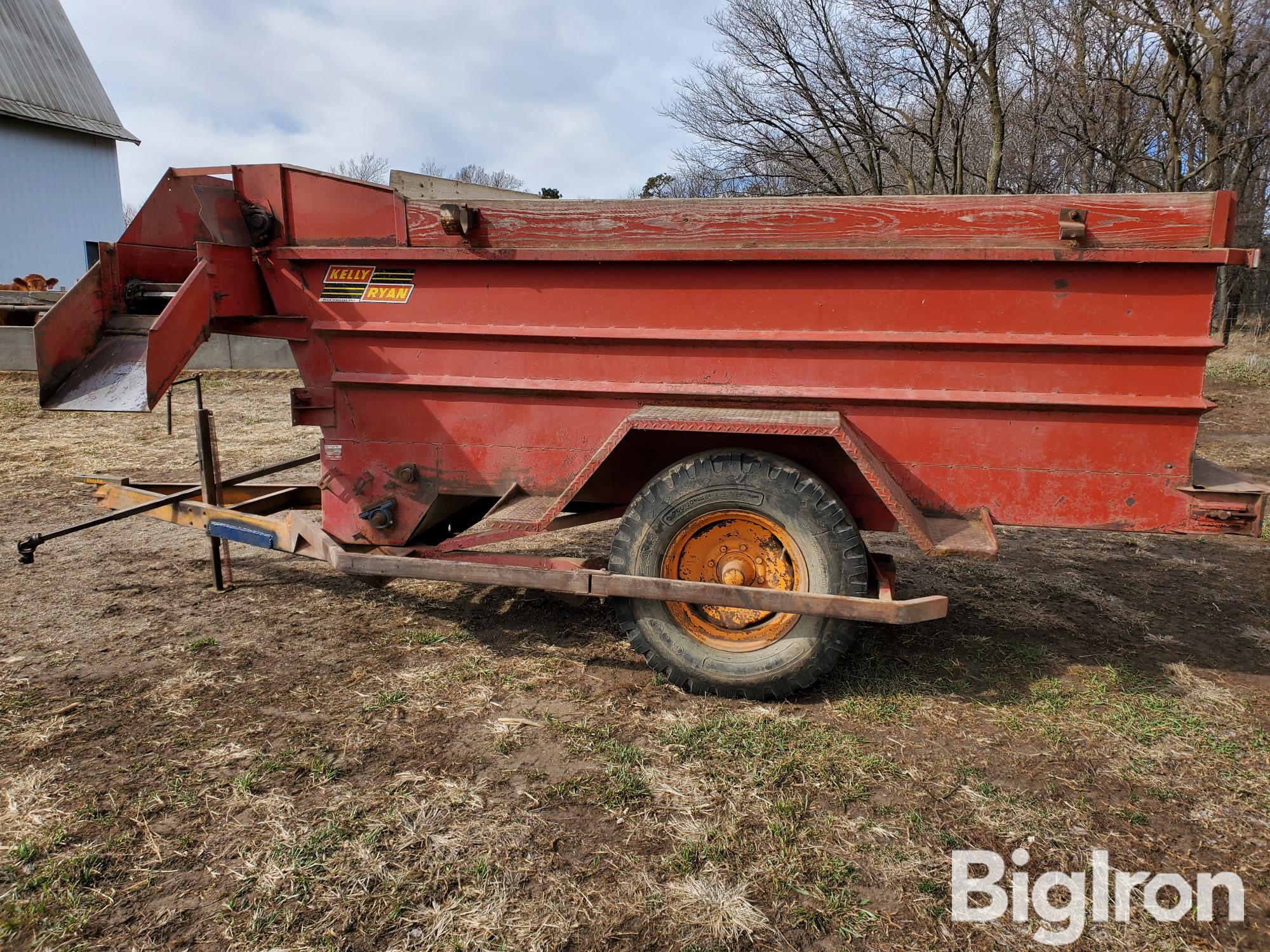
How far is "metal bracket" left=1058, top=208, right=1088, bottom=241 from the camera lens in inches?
114

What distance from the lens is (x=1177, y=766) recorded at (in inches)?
115

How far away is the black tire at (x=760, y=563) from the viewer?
3182mm

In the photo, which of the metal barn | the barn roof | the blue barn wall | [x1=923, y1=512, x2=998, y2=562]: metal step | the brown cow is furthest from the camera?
the barn roof

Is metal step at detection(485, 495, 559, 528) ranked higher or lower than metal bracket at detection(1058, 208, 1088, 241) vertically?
lower

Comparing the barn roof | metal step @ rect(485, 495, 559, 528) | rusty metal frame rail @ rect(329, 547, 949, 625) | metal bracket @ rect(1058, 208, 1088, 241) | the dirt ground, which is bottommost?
the dirt ground

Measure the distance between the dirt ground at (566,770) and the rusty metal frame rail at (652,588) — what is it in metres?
0.50

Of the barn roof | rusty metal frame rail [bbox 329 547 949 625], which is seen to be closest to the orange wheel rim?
rusty metal frame rail [bbox 329 547 949 625]

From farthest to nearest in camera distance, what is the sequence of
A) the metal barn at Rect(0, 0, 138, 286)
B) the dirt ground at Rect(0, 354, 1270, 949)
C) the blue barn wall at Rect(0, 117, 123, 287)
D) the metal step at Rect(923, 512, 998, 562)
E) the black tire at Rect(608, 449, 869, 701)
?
the metal barn at Rect(0, 0, 138, 286), the blue barn wall at Rect(0, 117, 123, 287), the black tire at Rect(608, 449, 869, 701), the metal step at Rect(923, 512, 998, 562), the dirt ground at Rect(0, 354, 1270, 949)

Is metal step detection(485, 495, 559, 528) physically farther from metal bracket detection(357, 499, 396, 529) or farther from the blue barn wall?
the blue barn wall

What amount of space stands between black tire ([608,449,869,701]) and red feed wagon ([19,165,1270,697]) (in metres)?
0.01

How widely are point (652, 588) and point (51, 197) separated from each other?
2769 cm

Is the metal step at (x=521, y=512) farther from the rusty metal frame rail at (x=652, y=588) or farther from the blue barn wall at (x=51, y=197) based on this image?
the blue barn wall at (x=51, y=197)

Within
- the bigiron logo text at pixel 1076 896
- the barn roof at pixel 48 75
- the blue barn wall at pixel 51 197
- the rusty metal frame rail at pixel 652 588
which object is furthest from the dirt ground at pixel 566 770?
the barn roof at pixel 48 75

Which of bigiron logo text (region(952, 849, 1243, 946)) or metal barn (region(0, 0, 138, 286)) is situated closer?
bigiron logo text (region(952, 849, 1243, 946))
